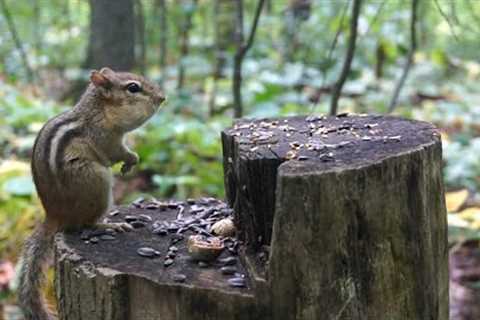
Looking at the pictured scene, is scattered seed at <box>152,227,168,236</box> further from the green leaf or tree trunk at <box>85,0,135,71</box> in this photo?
tree trunk at <box>85,0,135,71</box>

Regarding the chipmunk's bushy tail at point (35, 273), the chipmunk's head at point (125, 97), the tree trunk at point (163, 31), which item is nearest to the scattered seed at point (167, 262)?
the chipmunk's bushy tail at point (35, 273)

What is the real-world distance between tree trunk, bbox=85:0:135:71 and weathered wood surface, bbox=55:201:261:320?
463 centimetres

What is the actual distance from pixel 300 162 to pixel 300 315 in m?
0.42

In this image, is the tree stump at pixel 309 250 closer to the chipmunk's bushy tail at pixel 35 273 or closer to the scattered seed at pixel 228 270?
the scattered seed at pixel 228 270

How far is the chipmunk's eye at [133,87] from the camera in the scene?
321 cm

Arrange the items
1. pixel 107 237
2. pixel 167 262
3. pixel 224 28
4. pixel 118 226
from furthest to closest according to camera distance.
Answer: pixel 224 28 < pixel 118 226 < pixel 107 237 < pixel 167 262

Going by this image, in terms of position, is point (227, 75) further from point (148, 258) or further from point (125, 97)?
point (148, 258)

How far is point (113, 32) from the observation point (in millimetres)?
7164

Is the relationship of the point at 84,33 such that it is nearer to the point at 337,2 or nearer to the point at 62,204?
the point at 337,2

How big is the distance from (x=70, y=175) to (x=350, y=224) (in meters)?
1.15

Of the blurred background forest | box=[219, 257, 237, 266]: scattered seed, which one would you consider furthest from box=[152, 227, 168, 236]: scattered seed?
the blurred background forest

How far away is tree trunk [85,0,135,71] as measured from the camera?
7.07m

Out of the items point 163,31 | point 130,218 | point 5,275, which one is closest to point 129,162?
point 130,218

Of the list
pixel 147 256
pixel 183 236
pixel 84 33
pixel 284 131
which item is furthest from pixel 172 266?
pixel 84 33
